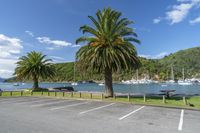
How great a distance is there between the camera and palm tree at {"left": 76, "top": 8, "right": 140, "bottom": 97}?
26281 millimetres

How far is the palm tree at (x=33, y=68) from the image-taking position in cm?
4453

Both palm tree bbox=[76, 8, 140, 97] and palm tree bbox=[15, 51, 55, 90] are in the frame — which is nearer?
palm tree bbox=[76, 8, 140, 97]

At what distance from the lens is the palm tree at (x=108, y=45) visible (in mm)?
26281

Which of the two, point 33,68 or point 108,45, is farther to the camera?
point 33,68

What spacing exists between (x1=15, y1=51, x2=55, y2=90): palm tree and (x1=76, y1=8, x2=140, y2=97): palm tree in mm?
19596

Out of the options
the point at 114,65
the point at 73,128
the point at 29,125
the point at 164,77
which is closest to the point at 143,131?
the point at 73,128

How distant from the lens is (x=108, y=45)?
26.8 meters

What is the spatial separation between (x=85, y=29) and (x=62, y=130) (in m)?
20.5

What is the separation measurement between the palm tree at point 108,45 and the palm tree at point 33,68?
1960 centimetres

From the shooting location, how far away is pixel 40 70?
45438 mm

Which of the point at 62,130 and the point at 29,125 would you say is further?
the point at 29,125

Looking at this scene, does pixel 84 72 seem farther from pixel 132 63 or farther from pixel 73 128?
pixel 73 128

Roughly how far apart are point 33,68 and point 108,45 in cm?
2379

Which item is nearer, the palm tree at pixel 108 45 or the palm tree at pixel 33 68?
the palm tree at pixel 108 45
